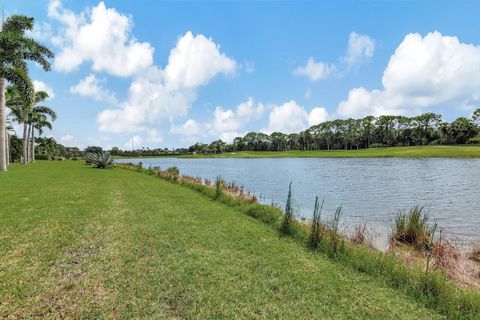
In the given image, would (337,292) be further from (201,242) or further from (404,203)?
(404,203)

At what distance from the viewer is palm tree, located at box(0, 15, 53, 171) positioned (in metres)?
23.8

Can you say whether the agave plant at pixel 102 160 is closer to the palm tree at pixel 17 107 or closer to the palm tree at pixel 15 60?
the palm tree at pixel 17 107

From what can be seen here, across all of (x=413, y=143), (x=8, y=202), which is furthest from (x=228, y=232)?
(x=413, y=143)

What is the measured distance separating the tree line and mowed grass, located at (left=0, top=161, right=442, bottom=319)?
8804 centimetres

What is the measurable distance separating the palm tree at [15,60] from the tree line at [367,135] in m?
89.5

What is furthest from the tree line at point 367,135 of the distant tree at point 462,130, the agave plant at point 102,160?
the agave plant at point 102,160

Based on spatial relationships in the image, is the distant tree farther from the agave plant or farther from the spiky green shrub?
the spiky green shrub

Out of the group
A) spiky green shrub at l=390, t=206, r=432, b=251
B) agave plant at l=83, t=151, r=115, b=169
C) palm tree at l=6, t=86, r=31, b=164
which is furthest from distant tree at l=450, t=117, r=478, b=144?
palm tree at l=6, t=86, r=31, b=164

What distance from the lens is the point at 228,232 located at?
8500mm

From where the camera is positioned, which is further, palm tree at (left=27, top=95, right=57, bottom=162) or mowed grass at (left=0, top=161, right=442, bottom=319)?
palm tree at (left=27, top=95, right=57, bottom=162)

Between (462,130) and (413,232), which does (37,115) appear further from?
(462,130)

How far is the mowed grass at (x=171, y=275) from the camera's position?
427 cm

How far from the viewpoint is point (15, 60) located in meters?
24.7

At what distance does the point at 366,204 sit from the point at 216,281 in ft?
41.2
